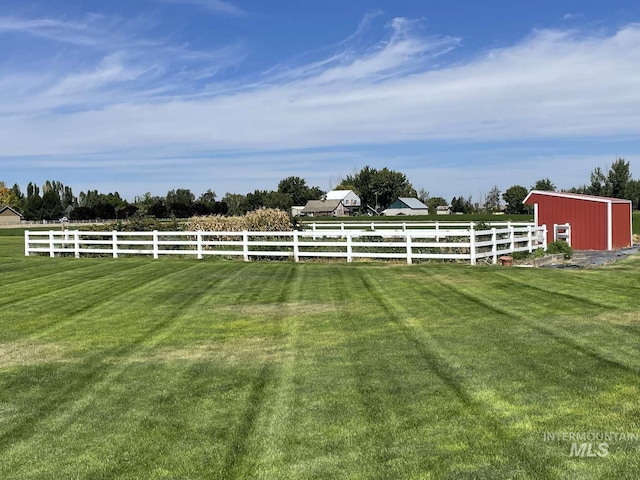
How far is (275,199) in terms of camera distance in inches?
5310

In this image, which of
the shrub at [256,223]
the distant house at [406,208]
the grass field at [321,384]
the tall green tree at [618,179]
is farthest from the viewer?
the distant house at [406,208]

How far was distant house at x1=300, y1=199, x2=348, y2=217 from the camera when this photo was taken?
138 m

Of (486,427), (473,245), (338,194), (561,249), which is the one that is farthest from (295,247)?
(338,194)

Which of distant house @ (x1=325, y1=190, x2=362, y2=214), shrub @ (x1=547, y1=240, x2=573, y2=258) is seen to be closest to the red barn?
shrub @ (x1=547, y1=240, x2=573, y2=258)

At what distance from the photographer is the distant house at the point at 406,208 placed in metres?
132

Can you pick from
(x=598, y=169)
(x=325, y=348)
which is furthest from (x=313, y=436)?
(x=598, y=169)

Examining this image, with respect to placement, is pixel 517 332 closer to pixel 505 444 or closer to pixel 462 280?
pixel 505 444

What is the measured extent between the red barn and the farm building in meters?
118

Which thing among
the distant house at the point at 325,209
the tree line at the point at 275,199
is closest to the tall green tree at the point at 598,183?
the tree line at the point at 275,199

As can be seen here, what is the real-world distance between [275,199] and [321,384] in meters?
129

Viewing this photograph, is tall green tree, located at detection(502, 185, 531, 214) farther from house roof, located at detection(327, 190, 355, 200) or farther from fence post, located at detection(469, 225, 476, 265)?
fence post, located at detection(469, 225, 476, 265)

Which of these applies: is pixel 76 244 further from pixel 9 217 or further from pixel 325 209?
pixel 325 209

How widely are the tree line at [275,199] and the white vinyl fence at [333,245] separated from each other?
2181 inches

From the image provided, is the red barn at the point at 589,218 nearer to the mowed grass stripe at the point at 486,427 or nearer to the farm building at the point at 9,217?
the mowed grass stripe at the point at 486,427
